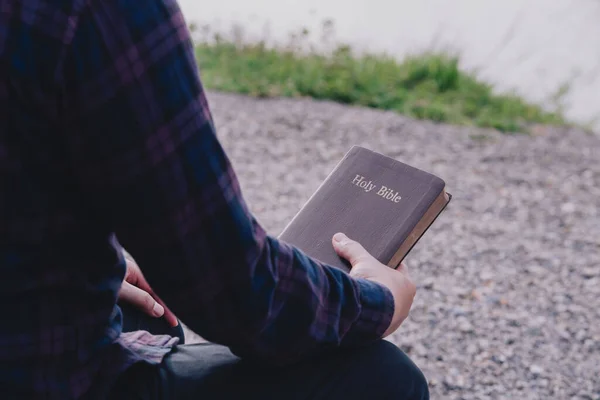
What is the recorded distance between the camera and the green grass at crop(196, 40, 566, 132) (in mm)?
5617

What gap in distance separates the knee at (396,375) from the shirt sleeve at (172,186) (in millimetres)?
146

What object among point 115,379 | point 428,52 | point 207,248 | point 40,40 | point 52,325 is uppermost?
point 40,40

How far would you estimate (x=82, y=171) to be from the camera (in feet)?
2.61

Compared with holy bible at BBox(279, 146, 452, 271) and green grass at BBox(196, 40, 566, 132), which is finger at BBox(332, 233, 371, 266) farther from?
green grass at BBox(196, 40, 566, 132)

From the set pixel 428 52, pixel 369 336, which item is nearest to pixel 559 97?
pixel 428 52

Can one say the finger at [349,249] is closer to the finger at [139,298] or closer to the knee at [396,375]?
the knee at [396,375]

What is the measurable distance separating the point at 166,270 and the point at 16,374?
0.70 ft

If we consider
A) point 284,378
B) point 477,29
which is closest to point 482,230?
point 284,378

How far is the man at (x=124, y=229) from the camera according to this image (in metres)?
0.75

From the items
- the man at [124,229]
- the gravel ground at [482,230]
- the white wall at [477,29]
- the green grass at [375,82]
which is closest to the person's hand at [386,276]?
the man at [124,229]

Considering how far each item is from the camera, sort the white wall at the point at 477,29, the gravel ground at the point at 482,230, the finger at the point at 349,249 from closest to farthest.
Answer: the finger at the point at 349,249, the gravel ground at the point at 482,230, the white wall at the point at 477,29

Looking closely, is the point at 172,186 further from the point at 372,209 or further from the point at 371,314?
the point at 372,209

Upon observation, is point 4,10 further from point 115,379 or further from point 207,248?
point 115,379

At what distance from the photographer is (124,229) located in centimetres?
83
